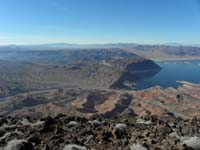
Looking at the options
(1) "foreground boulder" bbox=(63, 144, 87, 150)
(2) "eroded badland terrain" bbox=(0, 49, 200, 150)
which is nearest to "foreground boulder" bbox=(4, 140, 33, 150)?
(2) "eroded badland terrain" bbox=(0, 49, 200, 150)

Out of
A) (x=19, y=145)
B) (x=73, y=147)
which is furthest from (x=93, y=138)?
(x=19, y=145)

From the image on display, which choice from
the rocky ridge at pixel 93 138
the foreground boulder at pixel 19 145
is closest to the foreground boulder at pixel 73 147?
the rocky ridge at pixel 93 138

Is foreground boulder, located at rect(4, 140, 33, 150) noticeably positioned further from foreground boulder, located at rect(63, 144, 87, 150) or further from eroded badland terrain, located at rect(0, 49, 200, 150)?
foreground boulder, located at rect(63, 144, 87, 150)

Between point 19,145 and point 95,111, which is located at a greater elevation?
point 19,145

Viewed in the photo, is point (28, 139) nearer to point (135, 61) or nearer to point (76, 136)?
point (76, 136)

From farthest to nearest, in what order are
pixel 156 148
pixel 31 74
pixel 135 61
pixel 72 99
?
pixel 135 61 → pixel 31 74 → pixel 72 99 → pixel 156 148

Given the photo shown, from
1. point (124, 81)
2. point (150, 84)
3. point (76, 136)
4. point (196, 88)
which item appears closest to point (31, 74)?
point (124, 81)

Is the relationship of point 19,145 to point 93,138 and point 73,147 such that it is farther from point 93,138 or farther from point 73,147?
point 93,138

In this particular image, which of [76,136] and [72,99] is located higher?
[76,136]
